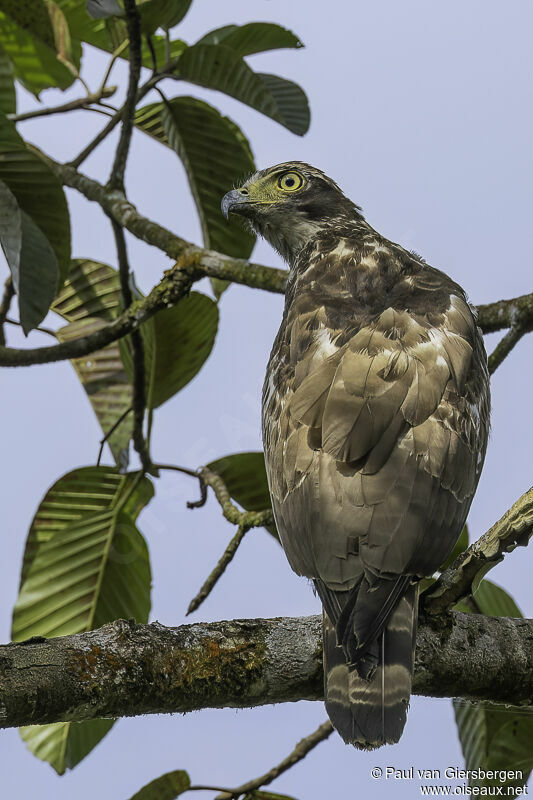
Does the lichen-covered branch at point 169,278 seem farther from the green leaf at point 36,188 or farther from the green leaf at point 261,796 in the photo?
the green leaf at point 261,796

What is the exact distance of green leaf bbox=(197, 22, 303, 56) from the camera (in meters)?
5.06

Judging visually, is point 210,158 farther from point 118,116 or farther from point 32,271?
point 32,271

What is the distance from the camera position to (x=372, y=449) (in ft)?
10.1

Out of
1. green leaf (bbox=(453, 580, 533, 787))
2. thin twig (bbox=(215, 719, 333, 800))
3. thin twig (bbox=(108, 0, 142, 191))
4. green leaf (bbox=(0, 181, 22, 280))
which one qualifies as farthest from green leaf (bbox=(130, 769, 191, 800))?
thin twig (bbox=(108, 0, 142, 191))

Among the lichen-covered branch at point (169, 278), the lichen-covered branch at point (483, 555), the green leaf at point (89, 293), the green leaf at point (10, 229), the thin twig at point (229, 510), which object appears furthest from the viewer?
the green leaf at point (89, 293)

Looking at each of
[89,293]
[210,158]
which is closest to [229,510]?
[89,293]

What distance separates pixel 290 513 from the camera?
3.13 metres

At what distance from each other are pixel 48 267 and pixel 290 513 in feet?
5.02

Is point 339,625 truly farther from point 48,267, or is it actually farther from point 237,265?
point 237,265

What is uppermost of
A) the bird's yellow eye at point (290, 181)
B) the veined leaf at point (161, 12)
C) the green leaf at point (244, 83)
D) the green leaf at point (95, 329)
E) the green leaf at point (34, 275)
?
the veined leaf at point (161, 12)

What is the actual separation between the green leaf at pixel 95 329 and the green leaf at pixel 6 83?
916 millimetres

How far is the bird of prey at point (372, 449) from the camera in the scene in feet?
9.10

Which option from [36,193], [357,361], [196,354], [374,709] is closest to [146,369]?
[196,354]

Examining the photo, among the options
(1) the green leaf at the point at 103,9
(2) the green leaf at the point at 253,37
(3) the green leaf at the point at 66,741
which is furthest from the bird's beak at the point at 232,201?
(3) the green leaf at the point at 66,741
